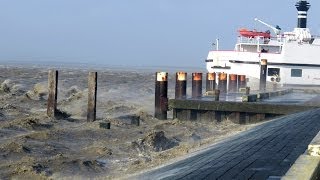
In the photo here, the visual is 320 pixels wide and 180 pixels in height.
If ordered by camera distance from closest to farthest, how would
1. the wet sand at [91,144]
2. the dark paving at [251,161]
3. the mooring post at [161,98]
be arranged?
the dark paving at [251,161] → the wet sand at [91,144] → the mooring post at [161,98]

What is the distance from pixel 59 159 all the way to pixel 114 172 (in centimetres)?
156

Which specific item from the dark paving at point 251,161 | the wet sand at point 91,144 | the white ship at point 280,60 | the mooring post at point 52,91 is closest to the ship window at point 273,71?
the white ship at point 280,60

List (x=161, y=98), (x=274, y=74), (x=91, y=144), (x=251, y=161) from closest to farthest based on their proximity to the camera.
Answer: (x=251, y=161)
(x=91, y=144)
(x=161, y=98)
(x=274, y=74)

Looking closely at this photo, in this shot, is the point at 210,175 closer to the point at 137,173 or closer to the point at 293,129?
the point at 137,173

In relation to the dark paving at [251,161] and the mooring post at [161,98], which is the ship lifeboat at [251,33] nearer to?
the mooring post at [161,98]

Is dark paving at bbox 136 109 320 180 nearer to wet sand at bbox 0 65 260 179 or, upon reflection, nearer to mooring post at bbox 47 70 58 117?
wet sand at bbox 0 65 260 179

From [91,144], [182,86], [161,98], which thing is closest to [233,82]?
[182,86]

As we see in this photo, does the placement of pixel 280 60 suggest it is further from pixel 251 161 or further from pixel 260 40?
pixel 251 161

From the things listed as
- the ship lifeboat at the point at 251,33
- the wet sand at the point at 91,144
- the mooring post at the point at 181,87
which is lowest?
the wet sand at the point at 91,144

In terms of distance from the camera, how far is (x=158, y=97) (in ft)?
77.2

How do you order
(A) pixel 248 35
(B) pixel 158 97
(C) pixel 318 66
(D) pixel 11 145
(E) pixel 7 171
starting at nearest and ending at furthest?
(E) pixel 7 171 → (D) pixel 11 145 → (B) pixel 158 97 → (C) pixel 318 66 → (A) pixel 248 35

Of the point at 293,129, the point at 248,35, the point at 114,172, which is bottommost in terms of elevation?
the point at 114,172

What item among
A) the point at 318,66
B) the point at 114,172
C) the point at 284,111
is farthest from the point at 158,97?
the point at 318,66

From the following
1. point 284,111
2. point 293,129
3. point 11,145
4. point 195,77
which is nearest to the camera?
point 293,129
